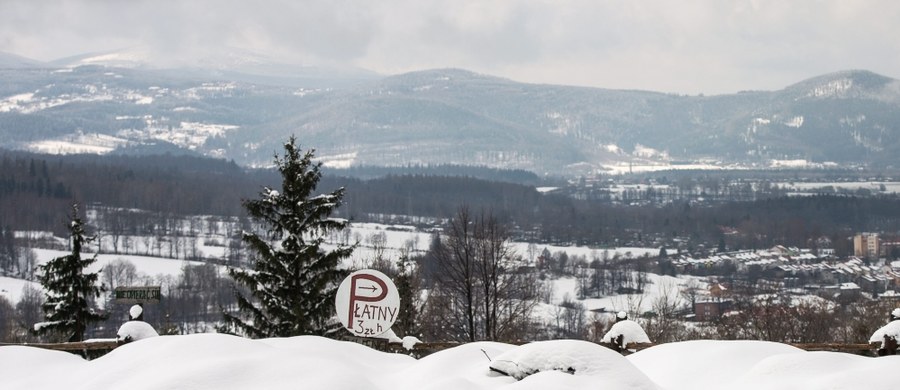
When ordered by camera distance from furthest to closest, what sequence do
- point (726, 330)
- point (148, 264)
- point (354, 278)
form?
point (148, 264) → point (726, 330) → point (354, 278)

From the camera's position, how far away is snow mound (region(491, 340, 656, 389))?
9.84m

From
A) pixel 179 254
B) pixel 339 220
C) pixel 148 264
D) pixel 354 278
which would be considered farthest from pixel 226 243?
pixel 354 278

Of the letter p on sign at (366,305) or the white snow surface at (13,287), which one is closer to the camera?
the letter p on sign at (366,305)

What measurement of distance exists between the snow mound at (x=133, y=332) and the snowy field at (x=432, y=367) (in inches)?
31.3

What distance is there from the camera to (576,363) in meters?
10.1

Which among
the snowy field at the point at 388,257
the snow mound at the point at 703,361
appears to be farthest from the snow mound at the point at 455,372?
the snowy field at the point at 388,257

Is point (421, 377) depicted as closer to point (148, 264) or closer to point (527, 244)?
point (148, 264)

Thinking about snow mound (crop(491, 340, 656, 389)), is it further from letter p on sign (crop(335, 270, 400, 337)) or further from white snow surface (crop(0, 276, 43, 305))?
white snow surface (crop(0, 276, 43, 305))

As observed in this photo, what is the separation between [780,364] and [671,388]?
147 centimetres

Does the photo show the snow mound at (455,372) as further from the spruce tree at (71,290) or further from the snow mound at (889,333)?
the spruce tree at (71,290)

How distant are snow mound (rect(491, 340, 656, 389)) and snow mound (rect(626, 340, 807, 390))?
2779mm

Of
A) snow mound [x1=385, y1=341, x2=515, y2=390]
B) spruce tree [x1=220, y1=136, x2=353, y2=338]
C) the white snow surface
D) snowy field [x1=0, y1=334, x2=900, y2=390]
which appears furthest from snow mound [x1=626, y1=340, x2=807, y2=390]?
the white snow surface

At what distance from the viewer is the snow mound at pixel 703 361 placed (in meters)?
12.6

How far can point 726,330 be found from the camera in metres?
48.7
